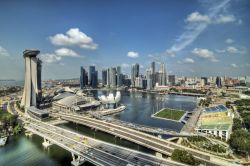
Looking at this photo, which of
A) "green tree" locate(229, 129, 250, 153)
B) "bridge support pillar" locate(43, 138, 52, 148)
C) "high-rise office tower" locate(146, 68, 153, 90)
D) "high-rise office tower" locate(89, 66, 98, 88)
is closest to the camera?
"green tree" locate(229, 129, 250, 153)

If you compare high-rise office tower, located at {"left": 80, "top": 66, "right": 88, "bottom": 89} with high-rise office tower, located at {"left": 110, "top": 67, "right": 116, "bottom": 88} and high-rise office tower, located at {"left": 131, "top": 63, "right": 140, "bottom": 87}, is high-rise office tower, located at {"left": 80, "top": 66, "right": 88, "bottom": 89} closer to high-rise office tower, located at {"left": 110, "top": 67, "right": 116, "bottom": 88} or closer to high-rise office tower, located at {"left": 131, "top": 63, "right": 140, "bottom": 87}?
high-rise office tower, located at {"left": 110, "top": 67, "right": 116, "bottom": 88}

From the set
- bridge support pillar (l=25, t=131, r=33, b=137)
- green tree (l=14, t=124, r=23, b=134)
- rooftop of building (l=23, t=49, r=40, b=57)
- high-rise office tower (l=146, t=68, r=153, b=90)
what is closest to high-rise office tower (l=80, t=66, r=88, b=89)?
high-rise office tower (l=146, t=68, r=153, b=90)

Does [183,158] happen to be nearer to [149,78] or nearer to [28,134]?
[28,134]

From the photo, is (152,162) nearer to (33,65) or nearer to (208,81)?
(33,65)

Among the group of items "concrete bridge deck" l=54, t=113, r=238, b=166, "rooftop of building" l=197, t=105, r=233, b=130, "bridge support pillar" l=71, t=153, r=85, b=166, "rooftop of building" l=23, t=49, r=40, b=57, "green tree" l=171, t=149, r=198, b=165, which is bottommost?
"bridge support pillar" l=71, t=153, r=85, b=166

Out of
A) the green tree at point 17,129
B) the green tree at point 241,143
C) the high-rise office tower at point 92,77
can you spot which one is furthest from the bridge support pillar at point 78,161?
the high-rise office tower at point 92,77

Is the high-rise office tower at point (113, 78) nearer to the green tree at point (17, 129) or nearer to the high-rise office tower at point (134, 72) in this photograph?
the high-rise office tower at point (134, 72)

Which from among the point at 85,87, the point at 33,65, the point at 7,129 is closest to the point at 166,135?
the point at 7,129

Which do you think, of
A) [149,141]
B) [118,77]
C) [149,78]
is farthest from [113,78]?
[149,141]

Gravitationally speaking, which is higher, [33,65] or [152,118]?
[33,65]

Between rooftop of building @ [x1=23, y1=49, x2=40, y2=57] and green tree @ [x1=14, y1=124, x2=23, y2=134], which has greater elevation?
rooftop of building @ [x1=23, y1=49, x2=40, y2=57]

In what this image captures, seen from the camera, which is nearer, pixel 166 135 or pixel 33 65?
pixel 166 135
